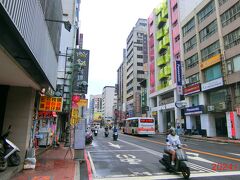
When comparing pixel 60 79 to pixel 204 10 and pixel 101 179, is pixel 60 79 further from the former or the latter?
pixel 204 10

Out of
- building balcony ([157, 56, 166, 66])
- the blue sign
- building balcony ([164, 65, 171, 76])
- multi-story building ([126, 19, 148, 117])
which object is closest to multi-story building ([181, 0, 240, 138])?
the blue sign

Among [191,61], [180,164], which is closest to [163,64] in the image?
[191,61]

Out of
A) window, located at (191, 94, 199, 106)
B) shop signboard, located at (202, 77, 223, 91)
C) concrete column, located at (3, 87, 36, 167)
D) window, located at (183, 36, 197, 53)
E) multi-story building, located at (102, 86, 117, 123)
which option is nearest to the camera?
concrete column, located at (3, 87, 36, 167)

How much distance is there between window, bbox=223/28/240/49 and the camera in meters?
29.7

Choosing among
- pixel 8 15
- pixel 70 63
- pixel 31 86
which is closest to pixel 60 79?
pixel 70 63

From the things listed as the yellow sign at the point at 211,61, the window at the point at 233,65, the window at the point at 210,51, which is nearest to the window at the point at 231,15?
the window at the point at 210,51

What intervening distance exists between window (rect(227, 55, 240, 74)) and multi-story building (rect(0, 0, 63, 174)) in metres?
→ 25.9

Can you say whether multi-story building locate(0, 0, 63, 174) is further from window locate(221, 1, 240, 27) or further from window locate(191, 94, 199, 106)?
window locate(191, 94, 199, 106)

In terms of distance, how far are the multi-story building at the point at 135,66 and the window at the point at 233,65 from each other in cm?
5118

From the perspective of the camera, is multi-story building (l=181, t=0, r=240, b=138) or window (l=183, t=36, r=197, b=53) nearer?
multi-story building (l=181, t=0, r=240, b=138)

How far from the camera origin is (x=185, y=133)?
4025 cm

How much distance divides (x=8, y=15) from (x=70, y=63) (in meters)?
21.4

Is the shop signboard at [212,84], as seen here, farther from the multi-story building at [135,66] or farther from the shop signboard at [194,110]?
the multi-story building at [135,66]

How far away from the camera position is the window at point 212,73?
1307 inches
